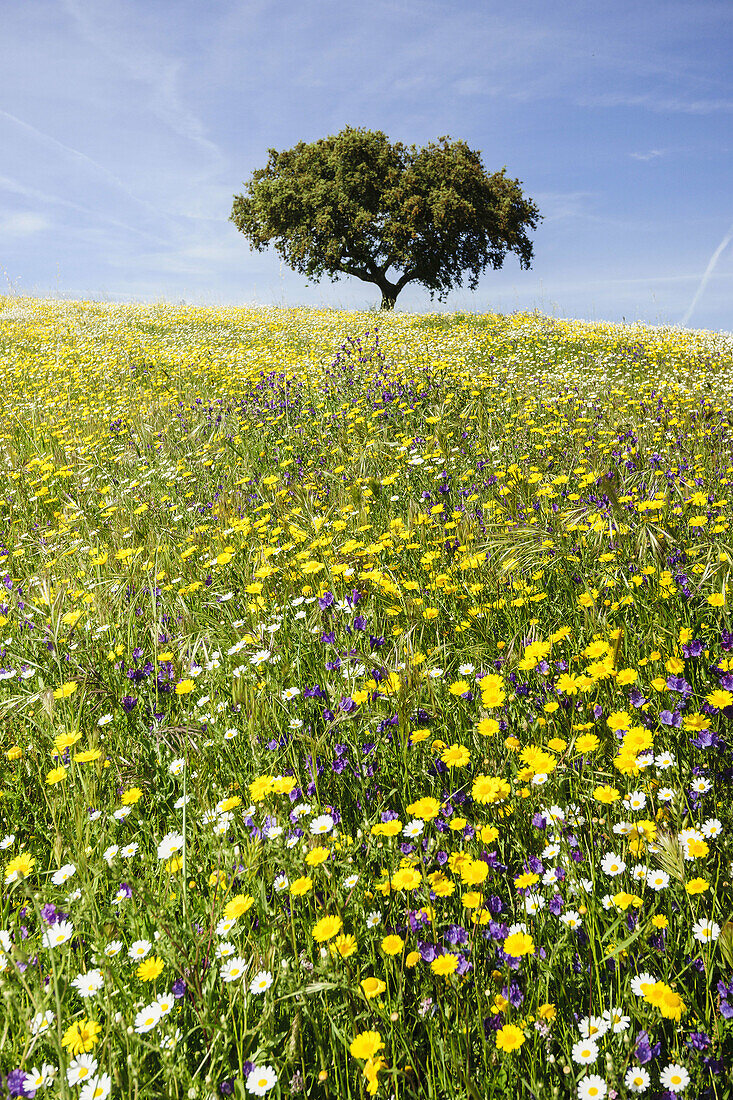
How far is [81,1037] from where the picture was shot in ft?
4.59

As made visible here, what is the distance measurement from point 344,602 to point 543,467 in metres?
2.27

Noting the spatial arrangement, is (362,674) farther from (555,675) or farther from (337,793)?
(555,675)

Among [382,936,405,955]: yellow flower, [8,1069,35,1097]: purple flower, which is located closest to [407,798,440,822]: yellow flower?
[382,936,405,955]: yellow flower

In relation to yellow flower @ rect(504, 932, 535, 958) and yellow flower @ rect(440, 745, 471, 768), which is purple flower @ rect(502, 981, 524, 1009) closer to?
yellow flower @ rect(504, 932, 535, 958)

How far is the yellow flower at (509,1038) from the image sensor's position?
50.6 inches

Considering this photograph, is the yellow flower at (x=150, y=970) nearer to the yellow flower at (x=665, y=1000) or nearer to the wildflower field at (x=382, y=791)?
the wildflower field at (x=382, y=791)

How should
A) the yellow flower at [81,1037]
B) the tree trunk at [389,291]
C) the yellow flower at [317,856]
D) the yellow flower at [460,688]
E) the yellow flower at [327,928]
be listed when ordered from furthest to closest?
1. the tree trunk at [389,291]
2. the yellow flower at [460,688]
3. the yellow flower at [317,856]
4. the yellow flower at [327,928]
5. the yellow flower at [81,1037]

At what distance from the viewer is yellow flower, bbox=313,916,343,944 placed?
4.93ft

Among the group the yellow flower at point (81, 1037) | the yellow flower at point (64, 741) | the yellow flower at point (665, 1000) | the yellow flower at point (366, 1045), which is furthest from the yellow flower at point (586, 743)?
the yellow flower at point (64, 741)

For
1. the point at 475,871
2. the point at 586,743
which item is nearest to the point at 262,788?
the point at 475,871

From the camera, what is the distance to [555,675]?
2469 millimetres

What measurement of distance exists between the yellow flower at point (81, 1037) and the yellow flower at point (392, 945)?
64 centimetres

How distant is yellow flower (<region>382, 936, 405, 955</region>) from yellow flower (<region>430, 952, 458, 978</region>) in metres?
0.08

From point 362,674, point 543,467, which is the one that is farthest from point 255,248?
point 362,674
